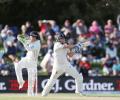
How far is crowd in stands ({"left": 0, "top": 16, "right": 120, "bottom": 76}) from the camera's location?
3434 centimetres

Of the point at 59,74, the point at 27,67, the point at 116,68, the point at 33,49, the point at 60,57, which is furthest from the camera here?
the point at 116,68

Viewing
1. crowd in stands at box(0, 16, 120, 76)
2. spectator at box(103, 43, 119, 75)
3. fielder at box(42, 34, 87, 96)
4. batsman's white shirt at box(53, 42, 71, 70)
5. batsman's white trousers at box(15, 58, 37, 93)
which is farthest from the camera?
spectator at box(103, 43, 119, 75)

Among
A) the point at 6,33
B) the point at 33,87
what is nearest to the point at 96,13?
the point at 6,33

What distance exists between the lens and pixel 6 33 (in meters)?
37.1

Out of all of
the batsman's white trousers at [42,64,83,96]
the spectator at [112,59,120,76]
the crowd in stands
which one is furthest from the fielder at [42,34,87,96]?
the spectator at [112,59,120,76]

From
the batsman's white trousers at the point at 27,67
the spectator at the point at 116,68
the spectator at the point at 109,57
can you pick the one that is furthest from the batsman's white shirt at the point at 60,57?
the spectator at the point at 109,57

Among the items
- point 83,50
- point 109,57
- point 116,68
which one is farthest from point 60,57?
point 83,50

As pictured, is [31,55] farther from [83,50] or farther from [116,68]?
[83,50]

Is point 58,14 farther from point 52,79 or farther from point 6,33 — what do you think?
point 52,79

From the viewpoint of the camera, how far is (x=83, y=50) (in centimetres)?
3597

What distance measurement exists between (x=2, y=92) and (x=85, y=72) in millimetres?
4368

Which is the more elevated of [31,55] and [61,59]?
[31,55]

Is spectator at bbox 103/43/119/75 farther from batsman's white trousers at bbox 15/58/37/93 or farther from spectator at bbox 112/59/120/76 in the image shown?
batsman's white trousers at bbox 15/58/37/93

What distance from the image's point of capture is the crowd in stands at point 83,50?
113 feet
